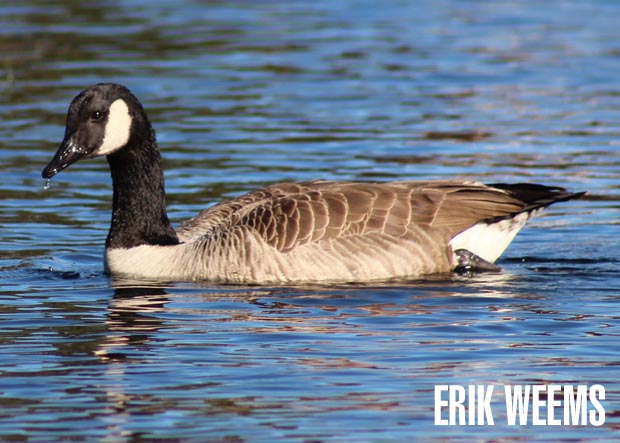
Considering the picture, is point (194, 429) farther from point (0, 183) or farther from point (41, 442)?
point (0, 183)

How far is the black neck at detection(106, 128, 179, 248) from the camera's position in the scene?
12.8 meters

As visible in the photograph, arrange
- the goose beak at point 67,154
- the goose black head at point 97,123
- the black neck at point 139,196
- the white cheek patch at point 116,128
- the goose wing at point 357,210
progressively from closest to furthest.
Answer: the goose wing at point 357,210 → the goose beak at point 67,154 → the goose black head at point 97,123 → the white cheek patch at point 116,128 → the black neck at point 139,196

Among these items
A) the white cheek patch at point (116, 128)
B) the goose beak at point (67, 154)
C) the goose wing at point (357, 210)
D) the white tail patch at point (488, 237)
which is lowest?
the white tail patch at point (488, 237)

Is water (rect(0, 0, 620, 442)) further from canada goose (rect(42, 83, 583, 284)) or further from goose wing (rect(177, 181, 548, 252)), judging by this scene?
goose wing (rect(177, 181, 548, 252))

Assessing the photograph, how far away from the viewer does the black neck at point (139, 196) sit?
1283 cm

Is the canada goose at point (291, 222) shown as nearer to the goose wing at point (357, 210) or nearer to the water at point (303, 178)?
the goose wing at point (357, 210)

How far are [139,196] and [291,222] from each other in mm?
1608

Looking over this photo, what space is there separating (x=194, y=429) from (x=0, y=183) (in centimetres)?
918

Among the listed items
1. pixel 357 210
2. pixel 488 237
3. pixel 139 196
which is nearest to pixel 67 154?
pixel 139 196

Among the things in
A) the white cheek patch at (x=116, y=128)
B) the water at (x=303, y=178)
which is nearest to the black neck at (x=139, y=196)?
the white cheek patch at (x=116, y=128)

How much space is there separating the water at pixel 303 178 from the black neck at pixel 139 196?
0.61m

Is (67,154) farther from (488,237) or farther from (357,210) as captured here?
(488,237)

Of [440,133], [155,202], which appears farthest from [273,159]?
[155,202]

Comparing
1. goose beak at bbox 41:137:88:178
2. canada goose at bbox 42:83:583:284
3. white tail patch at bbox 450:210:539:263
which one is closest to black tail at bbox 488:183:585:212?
canada goose at bbox 42:83:583:284
